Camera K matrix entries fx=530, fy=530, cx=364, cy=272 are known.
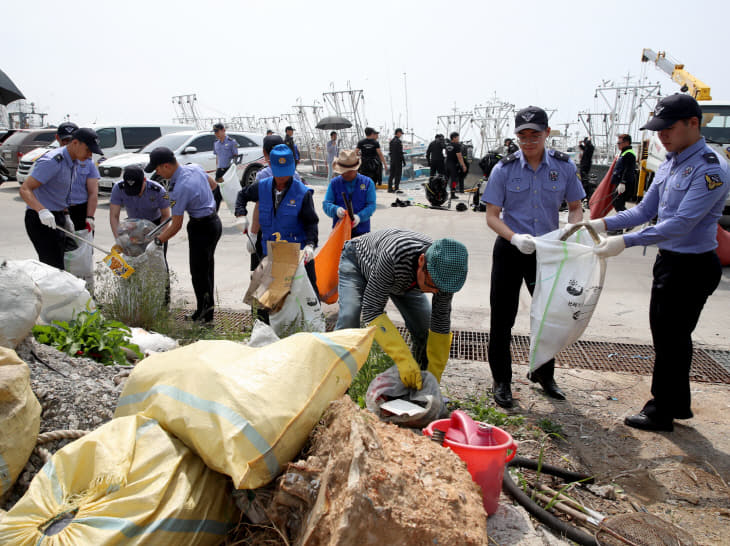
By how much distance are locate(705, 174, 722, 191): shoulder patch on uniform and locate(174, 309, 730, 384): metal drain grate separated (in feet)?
5.44

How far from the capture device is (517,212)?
3457 millimetres

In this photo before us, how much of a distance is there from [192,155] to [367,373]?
1158 cm

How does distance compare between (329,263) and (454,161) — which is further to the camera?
(454,161)

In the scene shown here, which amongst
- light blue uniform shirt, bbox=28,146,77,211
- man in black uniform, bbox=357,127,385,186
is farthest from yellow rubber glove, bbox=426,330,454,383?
man in black uniform, bbox=357,127,385,186

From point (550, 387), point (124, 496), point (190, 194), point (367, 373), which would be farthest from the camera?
point (190, 194)

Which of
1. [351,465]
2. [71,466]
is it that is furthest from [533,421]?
[71,466]

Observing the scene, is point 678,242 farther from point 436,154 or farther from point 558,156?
point 436,154

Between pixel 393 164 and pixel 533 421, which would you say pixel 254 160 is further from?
pixel 533 421

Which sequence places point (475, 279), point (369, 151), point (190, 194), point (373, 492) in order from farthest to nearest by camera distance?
1. point (369, 151)
2. point (475, 279)
3. point (190, 194)
4. point (373, 492)

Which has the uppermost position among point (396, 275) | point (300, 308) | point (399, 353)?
point (396, 275)

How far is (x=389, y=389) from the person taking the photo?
275cm

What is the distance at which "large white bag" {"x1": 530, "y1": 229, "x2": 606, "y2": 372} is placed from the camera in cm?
304

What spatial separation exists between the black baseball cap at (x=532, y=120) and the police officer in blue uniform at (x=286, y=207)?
1879 millimetres

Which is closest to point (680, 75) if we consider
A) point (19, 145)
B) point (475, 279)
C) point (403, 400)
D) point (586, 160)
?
point (586, 160)
